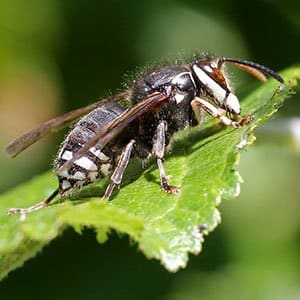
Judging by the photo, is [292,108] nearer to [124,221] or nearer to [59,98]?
[59,98]

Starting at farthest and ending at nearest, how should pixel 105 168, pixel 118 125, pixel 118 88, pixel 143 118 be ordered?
pixel 118 88 → pixel 143 118 → pixel 105 168 → pixel 118 125

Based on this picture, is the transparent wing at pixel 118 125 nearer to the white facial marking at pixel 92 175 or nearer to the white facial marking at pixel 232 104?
the white facial marking at pixel 92 175

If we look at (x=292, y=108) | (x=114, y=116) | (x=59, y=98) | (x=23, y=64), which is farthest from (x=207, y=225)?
(x=23, y=64)

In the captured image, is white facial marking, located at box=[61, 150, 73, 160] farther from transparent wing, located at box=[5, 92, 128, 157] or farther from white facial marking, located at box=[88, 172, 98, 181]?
transparent wing, located at box=[5, 92, 128, 157]

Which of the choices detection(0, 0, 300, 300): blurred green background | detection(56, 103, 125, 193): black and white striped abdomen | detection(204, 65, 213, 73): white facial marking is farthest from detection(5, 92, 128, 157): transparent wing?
detection(0, 0, 300, 300): blurred green background

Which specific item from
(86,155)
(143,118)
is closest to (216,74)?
(143,118)

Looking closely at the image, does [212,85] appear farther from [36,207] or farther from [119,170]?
[36,207]
